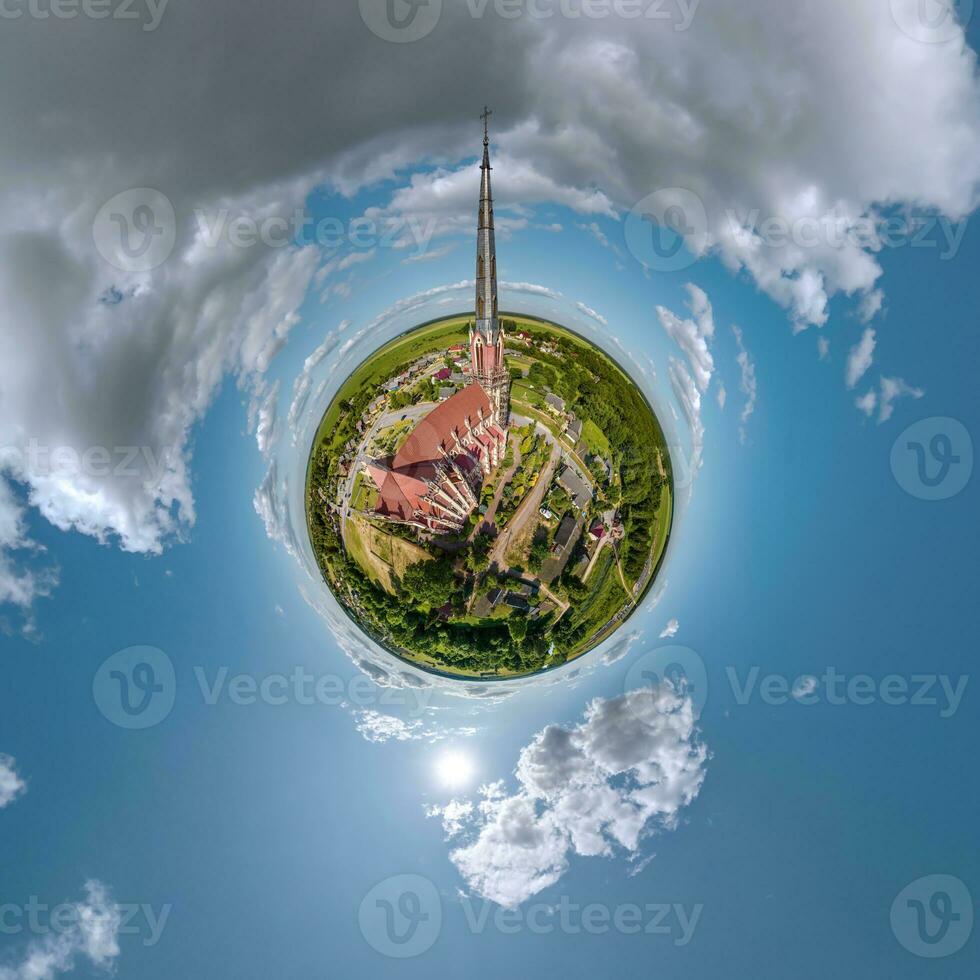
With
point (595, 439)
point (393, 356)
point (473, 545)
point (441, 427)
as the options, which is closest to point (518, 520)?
point (473, 545)

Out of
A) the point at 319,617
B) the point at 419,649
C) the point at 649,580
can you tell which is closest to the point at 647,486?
the point at 649,580

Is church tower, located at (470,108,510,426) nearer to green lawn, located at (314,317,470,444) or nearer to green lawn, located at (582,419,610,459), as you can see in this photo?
green lawn, located at (314,317,470,444)

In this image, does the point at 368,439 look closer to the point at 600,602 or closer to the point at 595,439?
the point at 595,439

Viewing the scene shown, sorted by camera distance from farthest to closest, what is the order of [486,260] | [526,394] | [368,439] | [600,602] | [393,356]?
[526,394] < [600,602] < [368,439] < [393,356] < [486,260]

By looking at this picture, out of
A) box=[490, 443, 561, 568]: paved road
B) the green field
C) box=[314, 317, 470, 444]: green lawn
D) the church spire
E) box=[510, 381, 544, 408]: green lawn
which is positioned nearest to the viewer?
the church spire

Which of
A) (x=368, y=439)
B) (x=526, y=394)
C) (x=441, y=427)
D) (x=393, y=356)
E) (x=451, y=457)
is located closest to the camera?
(x=441, y=427)

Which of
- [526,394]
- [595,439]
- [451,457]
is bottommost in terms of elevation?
[451,457]

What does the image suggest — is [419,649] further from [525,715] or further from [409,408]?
[409,408]

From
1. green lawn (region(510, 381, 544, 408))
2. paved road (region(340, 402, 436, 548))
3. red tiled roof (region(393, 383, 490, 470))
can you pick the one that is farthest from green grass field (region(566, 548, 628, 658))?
paved road (region(340, 402, 436, 548))
